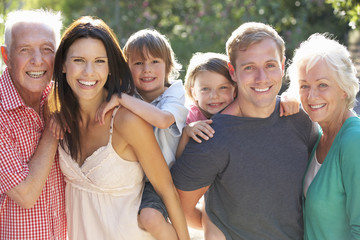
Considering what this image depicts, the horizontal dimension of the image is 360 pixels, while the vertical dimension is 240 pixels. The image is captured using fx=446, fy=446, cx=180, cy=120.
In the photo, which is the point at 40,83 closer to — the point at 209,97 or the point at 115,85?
the point at 115,85

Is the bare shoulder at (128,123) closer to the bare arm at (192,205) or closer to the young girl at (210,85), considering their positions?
the bare arm at (192,205)

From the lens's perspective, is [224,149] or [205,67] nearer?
[224,149]

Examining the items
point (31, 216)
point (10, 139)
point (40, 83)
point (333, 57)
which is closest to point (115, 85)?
point (40, 83)

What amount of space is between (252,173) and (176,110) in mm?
681

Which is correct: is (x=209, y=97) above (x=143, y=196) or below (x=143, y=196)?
above

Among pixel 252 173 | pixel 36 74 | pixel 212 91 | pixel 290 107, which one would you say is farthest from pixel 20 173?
pixel 290 107

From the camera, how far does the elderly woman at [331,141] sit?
240 centimetres

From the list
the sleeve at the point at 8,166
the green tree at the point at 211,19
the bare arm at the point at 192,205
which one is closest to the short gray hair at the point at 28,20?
the sleeve at the point at 8,166

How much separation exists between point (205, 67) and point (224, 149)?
34.1 inches

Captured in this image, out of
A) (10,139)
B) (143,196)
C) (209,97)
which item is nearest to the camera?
(10,139)

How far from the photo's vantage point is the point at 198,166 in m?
2.69

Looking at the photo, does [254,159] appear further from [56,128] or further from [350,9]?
[350,9]

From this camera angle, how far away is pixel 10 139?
8.43 feet

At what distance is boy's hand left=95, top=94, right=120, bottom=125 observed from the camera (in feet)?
8.61
